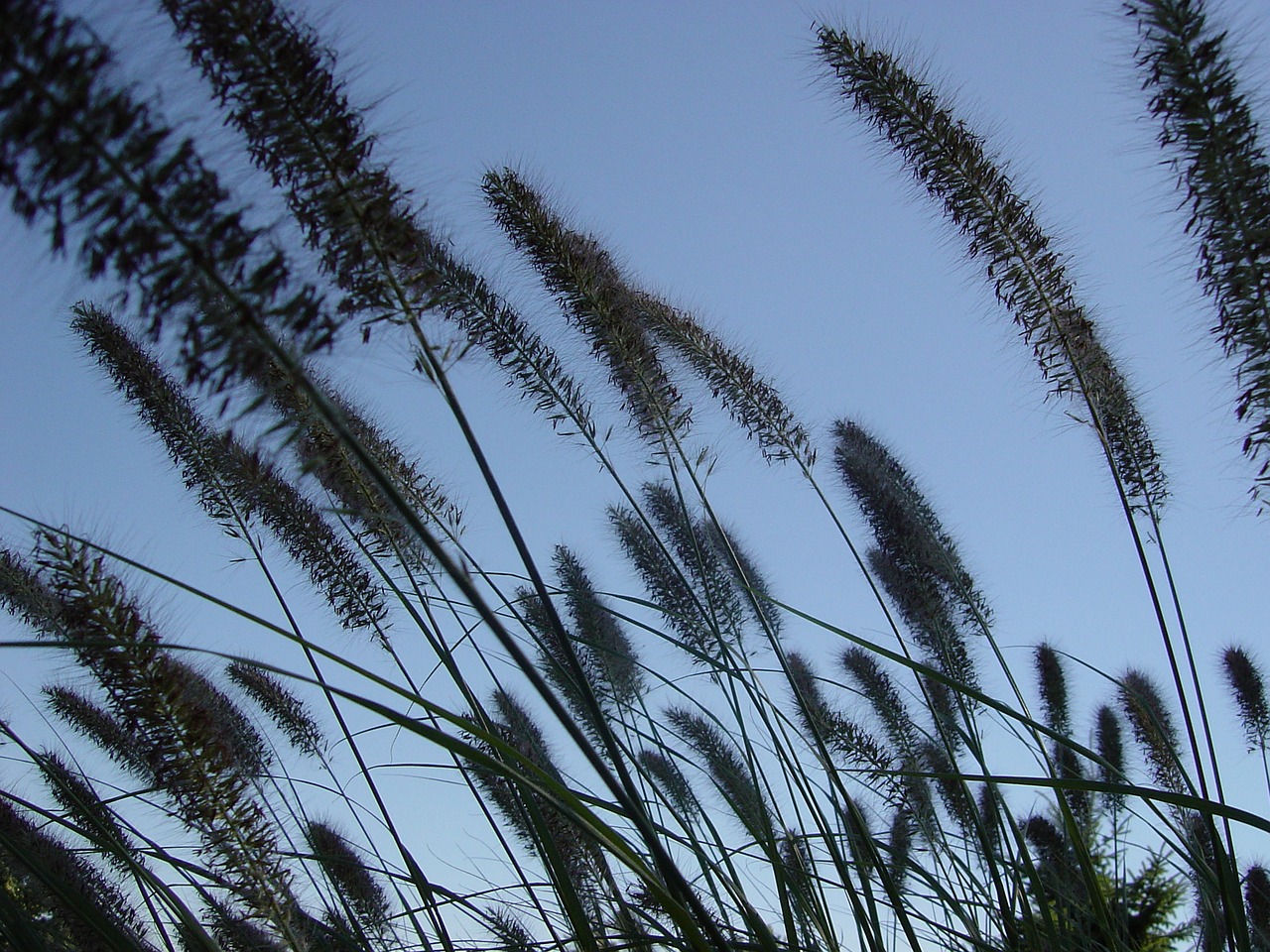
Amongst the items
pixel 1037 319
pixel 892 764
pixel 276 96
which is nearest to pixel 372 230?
pixel 276 96

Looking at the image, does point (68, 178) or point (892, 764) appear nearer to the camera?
point (68, 178)

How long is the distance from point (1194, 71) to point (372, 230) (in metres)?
1.75

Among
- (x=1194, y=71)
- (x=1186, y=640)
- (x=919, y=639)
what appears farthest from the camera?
(x=919, y=639)

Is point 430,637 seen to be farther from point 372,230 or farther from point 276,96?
point 276,96

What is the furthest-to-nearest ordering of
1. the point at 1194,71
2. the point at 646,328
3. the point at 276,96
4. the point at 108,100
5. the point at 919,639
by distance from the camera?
the point at 919,639
the point at 646,328
the point at 1194,71
the point at 276,96
the point at 108,100

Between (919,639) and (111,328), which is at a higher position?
(111,328)

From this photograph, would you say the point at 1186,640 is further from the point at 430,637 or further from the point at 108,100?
the point at 108,100

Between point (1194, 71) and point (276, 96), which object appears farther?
point (1194, 71)

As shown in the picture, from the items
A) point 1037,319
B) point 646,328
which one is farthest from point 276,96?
point 646,328

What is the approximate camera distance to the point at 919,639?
4.71 metres

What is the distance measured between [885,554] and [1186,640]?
221 cm

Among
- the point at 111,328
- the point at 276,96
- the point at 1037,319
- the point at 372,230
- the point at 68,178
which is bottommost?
the point at 68,178

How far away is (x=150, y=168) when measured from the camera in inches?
42.6

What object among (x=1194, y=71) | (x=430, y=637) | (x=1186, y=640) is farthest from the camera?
(x=1186, y=640)
